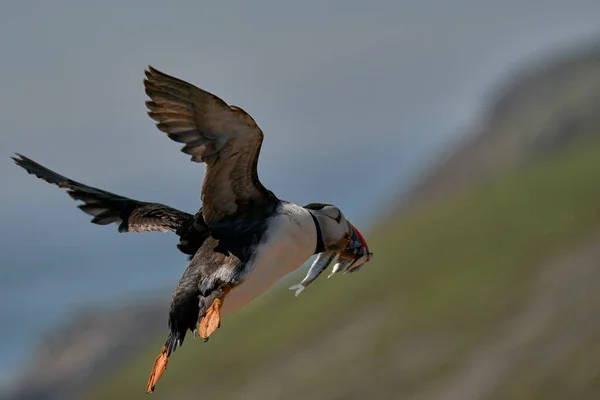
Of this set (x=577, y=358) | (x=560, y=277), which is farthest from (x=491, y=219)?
(x=577, y=358)

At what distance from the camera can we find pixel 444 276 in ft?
582

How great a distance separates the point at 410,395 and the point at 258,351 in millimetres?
33543

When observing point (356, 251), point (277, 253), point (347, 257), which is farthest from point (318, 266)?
point (277, 253)

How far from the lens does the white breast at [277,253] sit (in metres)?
Answer: 17.6

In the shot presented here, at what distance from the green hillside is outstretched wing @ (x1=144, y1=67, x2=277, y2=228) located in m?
123

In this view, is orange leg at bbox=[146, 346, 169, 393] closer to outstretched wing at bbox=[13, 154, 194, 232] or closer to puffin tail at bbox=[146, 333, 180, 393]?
puffin tail at bbox=[146, 333, 180, 393]

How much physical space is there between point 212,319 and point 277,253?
1191 millimetres

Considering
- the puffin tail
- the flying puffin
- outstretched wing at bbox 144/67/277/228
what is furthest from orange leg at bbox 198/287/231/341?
outstretched wing at bbox 144/67/277/228

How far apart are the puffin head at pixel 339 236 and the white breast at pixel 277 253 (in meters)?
0.43


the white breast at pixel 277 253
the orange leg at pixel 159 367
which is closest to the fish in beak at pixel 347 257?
the white breast at pixel 277 253

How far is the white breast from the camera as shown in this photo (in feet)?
57.8

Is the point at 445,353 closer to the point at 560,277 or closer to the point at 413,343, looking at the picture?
the point at 413,343

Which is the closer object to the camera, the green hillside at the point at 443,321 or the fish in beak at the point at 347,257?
the fish in beak at the point at 347,257

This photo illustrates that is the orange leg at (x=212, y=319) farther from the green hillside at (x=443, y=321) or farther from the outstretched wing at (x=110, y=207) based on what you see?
the green hillside at (x=443, y=321)
